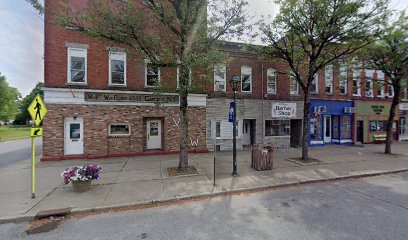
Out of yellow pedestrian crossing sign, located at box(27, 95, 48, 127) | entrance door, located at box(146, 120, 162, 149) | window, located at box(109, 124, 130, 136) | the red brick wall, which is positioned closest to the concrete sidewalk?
the red brick wall

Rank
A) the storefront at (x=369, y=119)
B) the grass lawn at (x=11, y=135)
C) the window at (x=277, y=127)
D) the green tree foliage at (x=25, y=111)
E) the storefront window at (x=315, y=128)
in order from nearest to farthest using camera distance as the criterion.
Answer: the window at (x=277, y=127) < the storefront window at (x=315, y=128) < the storefront at (x=369, y=119) < the grass lawn at (x=11, y=135) < the green tree foliage at (x=25, y=111)

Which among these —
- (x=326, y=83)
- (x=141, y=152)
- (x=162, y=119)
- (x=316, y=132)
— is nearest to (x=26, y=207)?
(x=141, y=152)

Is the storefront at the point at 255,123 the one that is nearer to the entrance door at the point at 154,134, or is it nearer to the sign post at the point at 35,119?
the entrance door at the point at 154,134

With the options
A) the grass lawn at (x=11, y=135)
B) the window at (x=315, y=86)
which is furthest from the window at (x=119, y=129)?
the grass lawn at (x=11, y=135)

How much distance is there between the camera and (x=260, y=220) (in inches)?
182

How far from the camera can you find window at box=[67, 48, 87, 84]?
430 inches

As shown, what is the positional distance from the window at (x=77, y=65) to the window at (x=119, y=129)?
9.82ft

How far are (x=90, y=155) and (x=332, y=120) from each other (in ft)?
60.1

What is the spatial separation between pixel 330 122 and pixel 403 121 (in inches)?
378

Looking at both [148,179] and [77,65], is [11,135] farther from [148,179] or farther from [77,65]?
[148,179]

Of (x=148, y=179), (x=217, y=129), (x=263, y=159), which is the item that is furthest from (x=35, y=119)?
(x=217, y=129)

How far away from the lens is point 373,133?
57.5ft

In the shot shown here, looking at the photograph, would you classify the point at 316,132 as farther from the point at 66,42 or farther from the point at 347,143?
the point at 66,42

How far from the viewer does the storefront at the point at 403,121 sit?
1914cm
